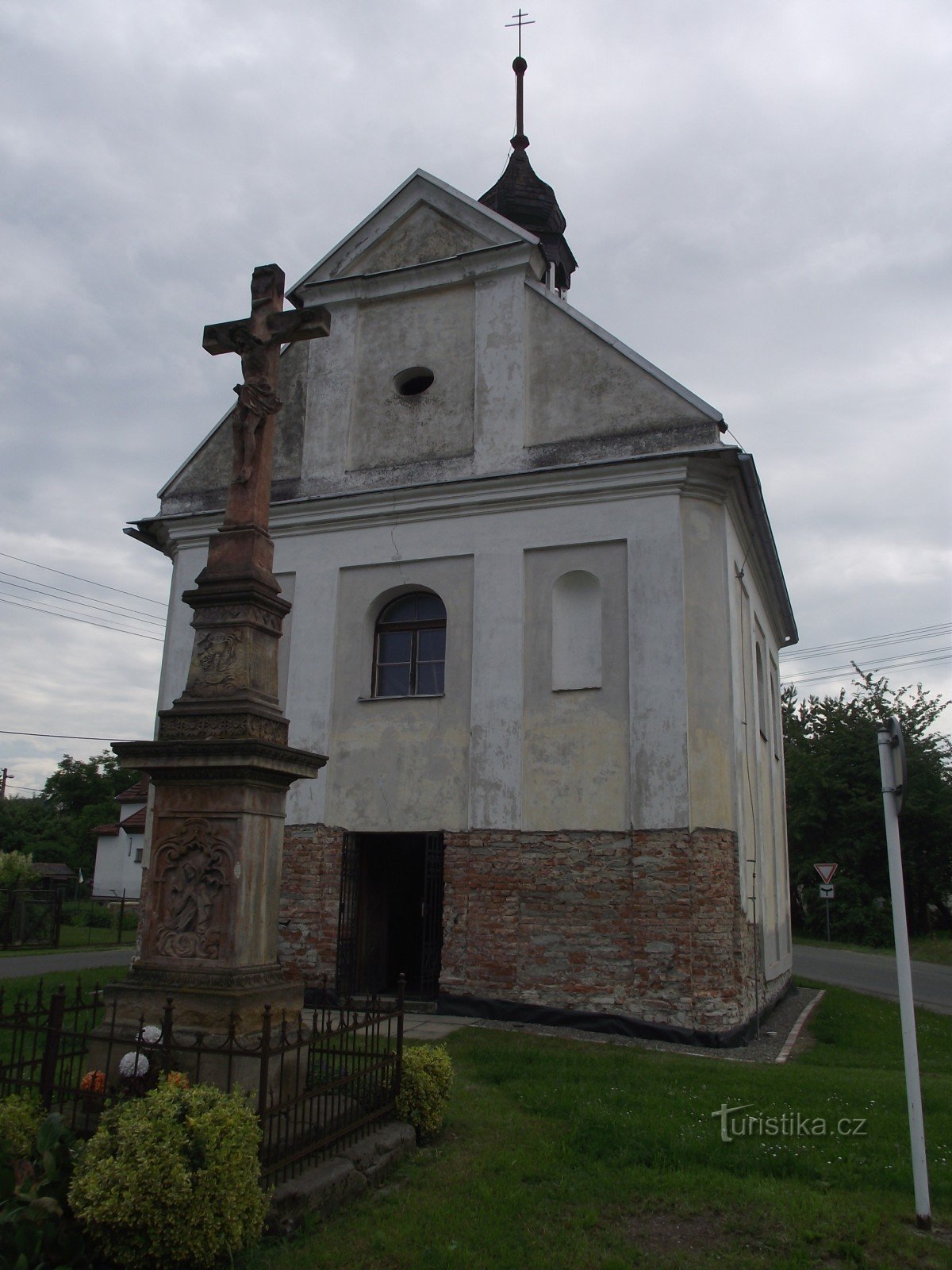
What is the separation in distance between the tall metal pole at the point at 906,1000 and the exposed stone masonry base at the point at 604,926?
20.2ft

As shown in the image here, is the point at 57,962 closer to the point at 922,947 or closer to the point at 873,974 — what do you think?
the point at 873,974

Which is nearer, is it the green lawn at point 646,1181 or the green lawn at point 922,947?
the green lawn at point 646,1181

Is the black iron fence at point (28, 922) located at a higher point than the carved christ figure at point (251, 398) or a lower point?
lower

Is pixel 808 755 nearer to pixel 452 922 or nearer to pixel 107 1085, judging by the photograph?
pixel 452 922

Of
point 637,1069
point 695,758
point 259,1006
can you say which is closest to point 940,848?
point 695,758

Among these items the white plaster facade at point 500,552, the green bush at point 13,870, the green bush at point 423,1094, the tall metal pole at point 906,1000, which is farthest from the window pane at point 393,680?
the green bush at point 13,870

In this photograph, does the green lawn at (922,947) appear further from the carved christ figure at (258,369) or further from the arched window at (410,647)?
the carved christ figure at (258,369)

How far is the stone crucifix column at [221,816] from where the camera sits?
6426 mm

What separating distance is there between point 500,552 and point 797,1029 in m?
7.73

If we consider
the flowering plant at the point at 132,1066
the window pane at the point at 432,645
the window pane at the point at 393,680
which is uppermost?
the window pane at the point at 432,645

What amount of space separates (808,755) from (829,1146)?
33393 mm

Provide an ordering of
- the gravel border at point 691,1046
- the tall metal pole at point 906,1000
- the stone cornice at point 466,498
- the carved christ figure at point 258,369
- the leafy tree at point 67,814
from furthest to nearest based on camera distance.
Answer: the leafy tree at point 67,814 → the stone cornice at point 466,498 → the gravel border at point 691,1046 → the carved christ figure at point 258,369 → the tall metal pole at point 906,1000

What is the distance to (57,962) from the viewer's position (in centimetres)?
1838

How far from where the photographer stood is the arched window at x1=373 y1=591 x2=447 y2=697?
1438 cm
